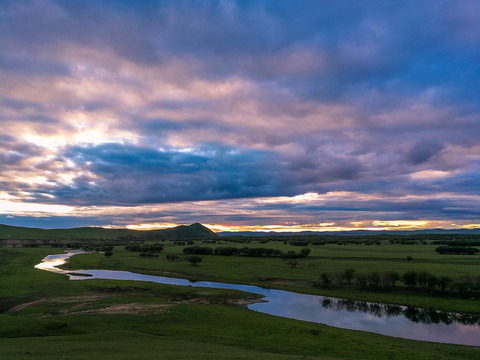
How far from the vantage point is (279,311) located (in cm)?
4491

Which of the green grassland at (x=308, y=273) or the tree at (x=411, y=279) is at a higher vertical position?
the tree at (x=411, y=279)

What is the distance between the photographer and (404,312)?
44.8 m

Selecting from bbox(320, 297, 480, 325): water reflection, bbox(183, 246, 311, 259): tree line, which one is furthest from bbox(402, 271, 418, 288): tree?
bbox(183, 246, 311, 259): tree line

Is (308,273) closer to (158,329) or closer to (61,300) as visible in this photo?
(158,329)

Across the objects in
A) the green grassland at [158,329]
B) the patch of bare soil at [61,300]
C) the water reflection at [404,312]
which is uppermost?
the green grassland at [158,329]

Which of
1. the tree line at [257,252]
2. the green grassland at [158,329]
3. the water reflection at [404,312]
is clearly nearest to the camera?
the green grassland at [158,329]

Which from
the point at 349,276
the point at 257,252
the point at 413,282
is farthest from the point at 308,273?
the point at 257,252

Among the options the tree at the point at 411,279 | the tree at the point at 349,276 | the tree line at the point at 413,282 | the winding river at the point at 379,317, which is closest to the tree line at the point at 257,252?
the tree line at the point at 413,282

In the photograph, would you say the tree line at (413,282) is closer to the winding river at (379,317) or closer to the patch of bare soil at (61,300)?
the winding river at (379,317)

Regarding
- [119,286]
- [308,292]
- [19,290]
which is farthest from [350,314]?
[19,290]

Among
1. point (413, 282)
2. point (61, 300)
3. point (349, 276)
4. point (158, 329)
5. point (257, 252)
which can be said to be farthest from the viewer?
point (257, 252)

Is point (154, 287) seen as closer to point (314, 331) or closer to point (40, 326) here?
point (40, 326)

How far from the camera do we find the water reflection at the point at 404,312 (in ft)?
134

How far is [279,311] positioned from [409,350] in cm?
1976
